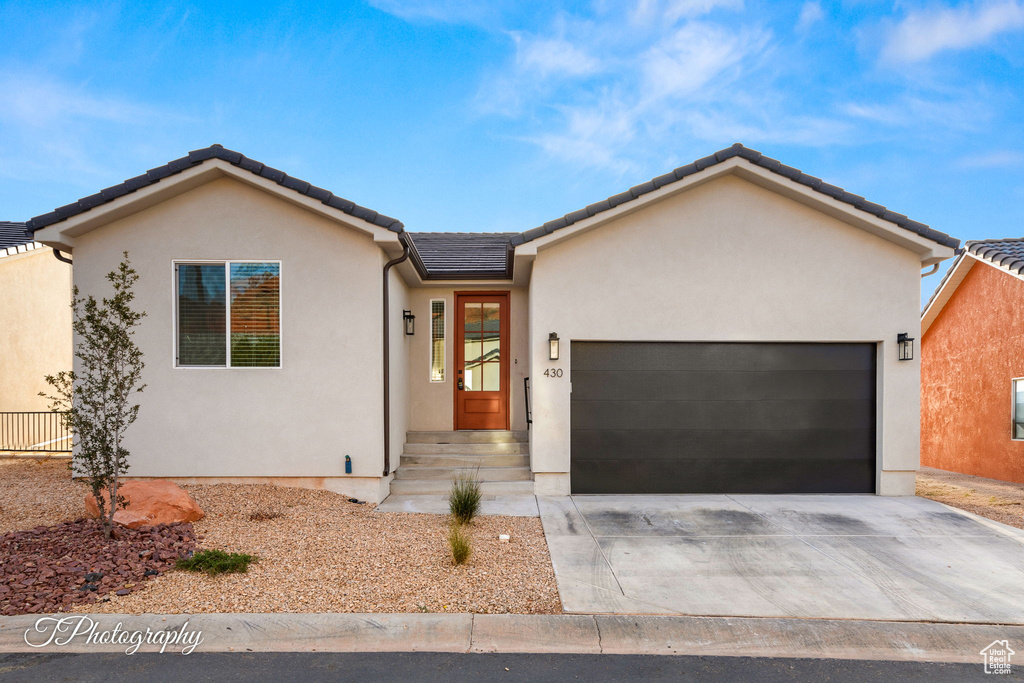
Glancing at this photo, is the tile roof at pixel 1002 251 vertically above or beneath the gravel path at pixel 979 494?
above

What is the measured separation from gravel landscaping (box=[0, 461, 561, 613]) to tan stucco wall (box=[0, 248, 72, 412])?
21.9 ft

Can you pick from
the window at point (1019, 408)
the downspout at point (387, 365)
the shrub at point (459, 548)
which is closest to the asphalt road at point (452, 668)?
the shrub at point (459, 548)

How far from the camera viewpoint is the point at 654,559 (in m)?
5.03

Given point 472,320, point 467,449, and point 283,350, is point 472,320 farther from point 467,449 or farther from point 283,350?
point 283,350

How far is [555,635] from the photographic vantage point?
362 cm

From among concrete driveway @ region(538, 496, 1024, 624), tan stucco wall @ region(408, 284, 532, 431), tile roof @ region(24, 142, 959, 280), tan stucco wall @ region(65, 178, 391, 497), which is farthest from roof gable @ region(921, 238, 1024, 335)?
tan stucco wall @ region(65, 178, 391, 497)

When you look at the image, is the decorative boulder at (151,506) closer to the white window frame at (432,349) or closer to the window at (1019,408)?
the white window frame at (432,349)

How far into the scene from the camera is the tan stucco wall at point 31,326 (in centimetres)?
1165

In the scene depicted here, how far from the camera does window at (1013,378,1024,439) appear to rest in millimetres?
9477

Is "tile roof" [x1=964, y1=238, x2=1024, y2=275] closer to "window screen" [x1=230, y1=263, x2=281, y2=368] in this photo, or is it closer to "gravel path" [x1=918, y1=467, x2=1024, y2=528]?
"gravel path" [x1=918, y1=467, x2=1024, y2=528]

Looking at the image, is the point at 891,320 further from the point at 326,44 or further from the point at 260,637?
the point at 326,44

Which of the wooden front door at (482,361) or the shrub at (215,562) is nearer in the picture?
the shrub at (215,562)

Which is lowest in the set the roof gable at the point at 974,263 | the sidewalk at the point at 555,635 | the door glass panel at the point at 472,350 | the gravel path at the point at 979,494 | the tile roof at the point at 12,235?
the gravel path at the point at 979,494

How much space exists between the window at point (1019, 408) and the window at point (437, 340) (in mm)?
10728
